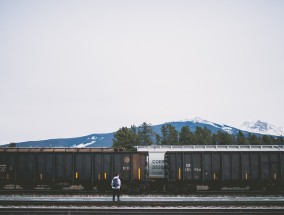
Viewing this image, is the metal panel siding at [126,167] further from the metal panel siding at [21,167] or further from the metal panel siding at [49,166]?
the metal panel siding at [21,167]

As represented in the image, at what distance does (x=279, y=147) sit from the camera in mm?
27188

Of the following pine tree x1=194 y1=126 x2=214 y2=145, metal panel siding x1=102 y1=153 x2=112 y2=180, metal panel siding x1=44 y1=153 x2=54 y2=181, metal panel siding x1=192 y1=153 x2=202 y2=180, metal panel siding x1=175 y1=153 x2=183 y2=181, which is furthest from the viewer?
pine tree x1=194 y1=126 x2=214 y2=145

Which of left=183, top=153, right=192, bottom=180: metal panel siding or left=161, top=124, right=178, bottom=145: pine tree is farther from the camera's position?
left=161, top=124, right=178, bottom=145: pine tree

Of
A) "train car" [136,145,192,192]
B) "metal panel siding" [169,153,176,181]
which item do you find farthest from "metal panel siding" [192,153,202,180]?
"train car" [136,145,192,192]

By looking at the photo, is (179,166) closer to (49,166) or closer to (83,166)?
(83,166)

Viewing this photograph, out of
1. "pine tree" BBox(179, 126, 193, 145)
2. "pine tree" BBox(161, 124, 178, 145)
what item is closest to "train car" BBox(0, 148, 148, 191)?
"pine tree" BBox(179, 126, 193, 145)

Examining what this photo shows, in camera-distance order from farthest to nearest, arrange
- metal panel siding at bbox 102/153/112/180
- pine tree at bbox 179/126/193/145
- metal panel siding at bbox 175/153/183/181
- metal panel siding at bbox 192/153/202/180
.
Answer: pine tree at bbox 179/126/193/145, metal panel siding at bbox 102/153/112/180, metal panel siding at bbox 192/153/202/180, metal panel siding at bbox 175/153/183/181

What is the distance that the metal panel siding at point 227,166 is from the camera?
2488 cm

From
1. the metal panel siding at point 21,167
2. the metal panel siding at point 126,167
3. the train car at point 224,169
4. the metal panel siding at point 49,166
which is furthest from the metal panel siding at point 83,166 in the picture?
the train car at point 224,169

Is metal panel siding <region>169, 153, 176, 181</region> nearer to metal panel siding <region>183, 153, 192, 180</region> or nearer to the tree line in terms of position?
metal panel siding <region>183, 153, 192, 180</region>

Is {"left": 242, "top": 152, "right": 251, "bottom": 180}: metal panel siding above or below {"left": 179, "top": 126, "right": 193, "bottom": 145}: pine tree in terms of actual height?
below

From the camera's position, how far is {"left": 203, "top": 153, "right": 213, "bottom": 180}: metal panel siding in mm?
24828
